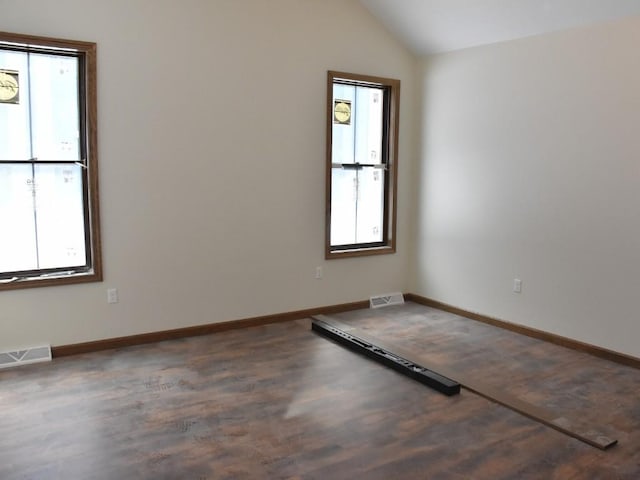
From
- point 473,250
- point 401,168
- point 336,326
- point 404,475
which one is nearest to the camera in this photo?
point 404,475

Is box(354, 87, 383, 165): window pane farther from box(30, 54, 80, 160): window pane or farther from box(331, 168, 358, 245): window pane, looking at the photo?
box(30, 54, 80, 160): window pane

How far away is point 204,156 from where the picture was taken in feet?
14.9

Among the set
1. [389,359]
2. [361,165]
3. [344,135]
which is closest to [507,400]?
[389,359]

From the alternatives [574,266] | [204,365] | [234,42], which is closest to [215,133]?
[234,42]

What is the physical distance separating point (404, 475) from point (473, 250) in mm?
2965

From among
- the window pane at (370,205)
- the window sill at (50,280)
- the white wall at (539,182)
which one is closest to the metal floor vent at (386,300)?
the white wall at (539,182)

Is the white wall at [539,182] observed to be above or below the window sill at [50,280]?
above

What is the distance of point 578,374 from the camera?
391 centimetres

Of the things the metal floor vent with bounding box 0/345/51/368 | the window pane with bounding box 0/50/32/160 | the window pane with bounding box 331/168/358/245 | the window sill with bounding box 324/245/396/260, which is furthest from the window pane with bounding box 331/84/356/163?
the metal floor vent with bounding box 0/345/51/368

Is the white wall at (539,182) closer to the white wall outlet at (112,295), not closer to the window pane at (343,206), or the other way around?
the window pane at (343,206)

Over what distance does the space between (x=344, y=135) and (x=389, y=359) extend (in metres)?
2.31

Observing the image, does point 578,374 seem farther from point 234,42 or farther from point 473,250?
point 234,42

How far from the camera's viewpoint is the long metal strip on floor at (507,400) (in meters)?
2.97

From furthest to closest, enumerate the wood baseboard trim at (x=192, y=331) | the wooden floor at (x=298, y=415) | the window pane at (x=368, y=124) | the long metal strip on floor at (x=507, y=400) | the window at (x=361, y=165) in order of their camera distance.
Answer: the window pane at (x=368, y=124), the window at (x=361, y=165), the wood baseboard trim at (x=192, y=331), the long metal strip on floor at (x=507, y=400), the wooden floor at (x=298, y=415)
